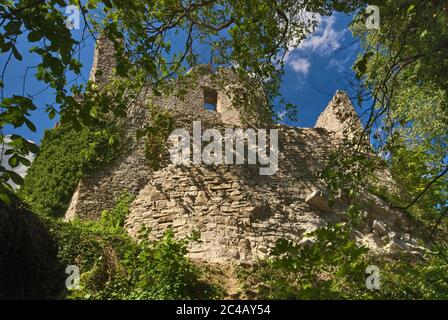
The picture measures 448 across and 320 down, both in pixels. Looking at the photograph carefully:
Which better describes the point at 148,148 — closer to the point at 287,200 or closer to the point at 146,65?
the point at 287,200

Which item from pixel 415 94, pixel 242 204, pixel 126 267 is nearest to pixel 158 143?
pixel 242 204

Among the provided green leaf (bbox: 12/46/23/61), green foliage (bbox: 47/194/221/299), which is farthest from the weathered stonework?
green leaf (bbox: 12/46/23/61)

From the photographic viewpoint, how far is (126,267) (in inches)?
256

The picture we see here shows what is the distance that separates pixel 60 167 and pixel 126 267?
5.44 metres

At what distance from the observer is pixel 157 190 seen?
27.9ft

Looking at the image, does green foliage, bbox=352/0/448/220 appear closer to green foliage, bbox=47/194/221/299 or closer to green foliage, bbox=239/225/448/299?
green foliage, bbox=239/225/448/299

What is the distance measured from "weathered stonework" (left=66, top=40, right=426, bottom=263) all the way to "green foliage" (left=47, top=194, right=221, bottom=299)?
86 centimetres

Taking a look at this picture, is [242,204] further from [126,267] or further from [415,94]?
[415,94]

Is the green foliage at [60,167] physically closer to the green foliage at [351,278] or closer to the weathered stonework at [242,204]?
the weathered stonework at [242,204]

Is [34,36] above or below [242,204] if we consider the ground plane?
above

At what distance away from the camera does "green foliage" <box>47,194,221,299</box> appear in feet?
19.0

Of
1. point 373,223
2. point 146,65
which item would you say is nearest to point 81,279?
point 146,65

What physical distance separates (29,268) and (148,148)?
14.1 ft

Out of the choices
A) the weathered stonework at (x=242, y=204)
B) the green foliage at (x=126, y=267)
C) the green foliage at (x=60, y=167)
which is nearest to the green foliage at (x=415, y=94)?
the weathered stonework at (x=242, y=204)
